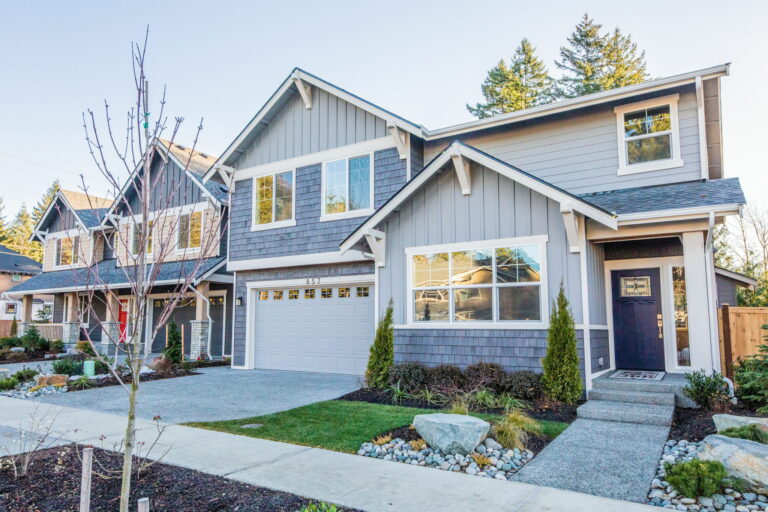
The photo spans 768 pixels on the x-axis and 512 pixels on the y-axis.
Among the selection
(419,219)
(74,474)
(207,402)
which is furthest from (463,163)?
(74,474)

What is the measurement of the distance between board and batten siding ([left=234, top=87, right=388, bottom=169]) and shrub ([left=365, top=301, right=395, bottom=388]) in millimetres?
4747

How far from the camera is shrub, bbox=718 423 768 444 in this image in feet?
17.0

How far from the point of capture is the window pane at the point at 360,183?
12227 mm

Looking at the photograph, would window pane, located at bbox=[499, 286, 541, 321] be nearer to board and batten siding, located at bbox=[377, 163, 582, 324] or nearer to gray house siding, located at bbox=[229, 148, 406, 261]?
board and batten siding, located at bbox=[377, 163, 582, 324]


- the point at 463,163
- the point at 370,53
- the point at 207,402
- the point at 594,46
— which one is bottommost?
the point at 207,402

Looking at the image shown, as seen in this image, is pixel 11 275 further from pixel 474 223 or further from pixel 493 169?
pixel 493 169

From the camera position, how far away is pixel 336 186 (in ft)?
41.8

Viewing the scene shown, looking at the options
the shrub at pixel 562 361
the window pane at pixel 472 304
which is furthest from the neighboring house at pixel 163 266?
the shrub at pixel 562 361

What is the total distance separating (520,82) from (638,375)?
24734 millimetres

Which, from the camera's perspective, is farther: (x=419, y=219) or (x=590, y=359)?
(x=419, y=219)

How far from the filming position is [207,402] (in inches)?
356

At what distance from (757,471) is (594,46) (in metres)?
31.0

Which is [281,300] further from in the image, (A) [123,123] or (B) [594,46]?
(B) [594,46]

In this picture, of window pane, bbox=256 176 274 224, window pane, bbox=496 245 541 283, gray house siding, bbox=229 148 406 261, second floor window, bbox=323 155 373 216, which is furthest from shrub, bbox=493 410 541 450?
window pane, bbox=256 176 274 224
